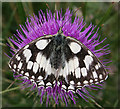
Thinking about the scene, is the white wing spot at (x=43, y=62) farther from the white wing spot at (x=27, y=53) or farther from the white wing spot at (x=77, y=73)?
the white wing spot at (x=77, y=73)

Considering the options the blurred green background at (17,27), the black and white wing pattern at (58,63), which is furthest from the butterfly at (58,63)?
the blurred green background at (17,27)

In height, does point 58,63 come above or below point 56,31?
below

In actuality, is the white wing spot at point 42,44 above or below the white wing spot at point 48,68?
above

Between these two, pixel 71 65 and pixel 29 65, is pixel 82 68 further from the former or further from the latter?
pixel 29 65

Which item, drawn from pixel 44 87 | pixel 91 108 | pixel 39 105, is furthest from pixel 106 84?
pixel 44 87

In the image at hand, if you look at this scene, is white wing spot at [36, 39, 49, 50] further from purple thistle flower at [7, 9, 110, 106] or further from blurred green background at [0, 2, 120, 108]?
blurred green background at [0, 2, 120, 108]

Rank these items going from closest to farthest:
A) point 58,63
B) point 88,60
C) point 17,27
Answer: point 88,60 < point 58,63 < point 17,27

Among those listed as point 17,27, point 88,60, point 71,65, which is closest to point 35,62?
point 71,65
